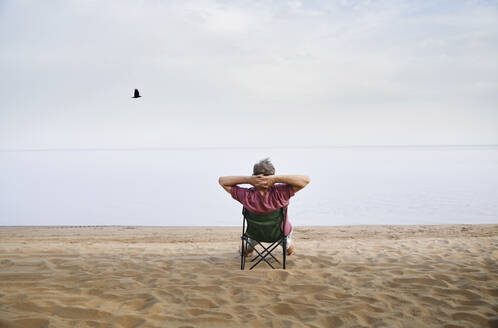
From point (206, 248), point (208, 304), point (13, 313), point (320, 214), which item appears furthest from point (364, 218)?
point (13, 313)

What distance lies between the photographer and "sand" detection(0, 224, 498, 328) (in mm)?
3164

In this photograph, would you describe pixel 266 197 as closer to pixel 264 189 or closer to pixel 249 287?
pixel 264 189

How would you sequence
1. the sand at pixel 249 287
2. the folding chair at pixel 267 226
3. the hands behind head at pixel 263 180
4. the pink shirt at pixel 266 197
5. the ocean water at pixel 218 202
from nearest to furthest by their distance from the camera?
the sand at pixel 249 287, the hands behind head at pixel 263 180, the pink shirt at pixel 266 197, the folding chair at pixel 267 226, the ocean water at pixel 218 202

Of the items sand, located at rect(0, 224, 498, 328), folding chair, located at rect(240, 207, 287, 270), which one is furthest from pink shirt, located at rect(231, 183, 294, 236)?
sand, located at rect(0, 224, 498, 328)

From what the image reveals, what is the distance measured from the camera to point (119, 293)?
377 centimetres

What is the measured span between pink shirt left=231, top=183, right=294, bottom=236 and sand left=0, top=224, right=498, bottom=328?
0.76 metres

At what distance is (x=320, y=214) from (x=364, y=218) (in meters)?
1.28

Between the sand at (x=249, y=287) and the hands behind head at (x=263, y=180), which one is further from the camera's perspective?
the hands behind head at (x=263, y=180)

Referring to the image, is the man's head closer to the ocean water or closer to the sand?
the sand

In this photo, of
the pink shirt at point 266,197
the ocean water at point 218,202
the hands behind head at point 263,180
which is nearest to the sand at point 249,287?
the pink shirt at point 266,197

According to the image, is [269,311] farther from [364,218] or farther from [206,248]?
[364,218]

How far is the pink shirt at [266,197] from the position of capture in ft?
14.9

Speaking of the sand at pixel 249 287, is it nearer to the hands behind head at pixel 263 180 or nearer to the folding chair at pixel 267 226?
the folding chair at pixel 267 226

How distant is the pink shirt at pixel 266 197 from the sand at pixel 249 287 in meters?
0.76
